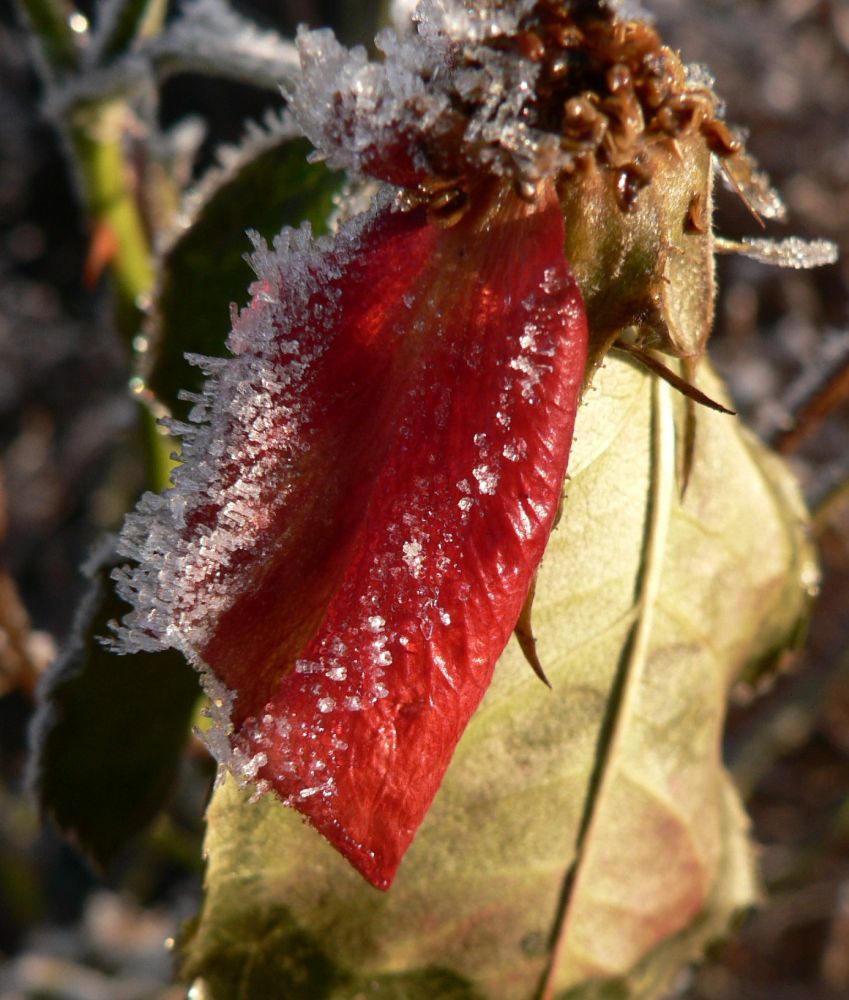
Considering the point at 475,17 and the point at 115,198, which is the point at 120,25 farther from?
the point at 475,17

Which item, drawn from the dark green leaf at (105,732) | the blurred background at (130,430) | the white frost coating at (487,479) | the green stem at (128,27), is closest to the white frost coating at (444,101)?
the white frost coating at (487,479)

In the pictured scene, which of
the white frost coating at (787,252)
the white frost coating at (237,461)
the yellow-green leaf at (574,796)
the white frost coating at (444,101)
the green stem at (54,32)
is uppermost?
the green stem at (54,32)

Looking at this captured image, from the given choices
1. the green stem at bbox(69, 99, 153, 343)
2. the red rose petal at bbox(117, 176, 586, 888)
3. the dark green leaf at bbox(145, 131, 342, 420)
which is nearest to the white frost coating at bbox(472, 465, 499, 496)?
→ the red rose petal at bbox(117, 176, 586, 888)

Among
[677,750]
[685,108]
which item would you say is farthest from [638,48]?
[677,750]

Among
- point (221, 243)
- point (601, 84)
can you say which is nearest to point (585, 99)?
point (601, 84)

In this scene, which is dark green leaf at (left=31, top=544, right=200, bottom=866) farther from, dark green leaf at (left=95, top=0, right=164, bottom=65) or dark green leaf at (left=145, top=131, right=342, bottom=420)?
dark green leaf at (left=95, top=0, right=164, bottom=65)

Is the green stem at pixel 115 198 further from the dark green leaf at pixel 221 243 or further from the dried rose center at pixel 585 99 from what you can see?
the dried rose center at pixel 585 99

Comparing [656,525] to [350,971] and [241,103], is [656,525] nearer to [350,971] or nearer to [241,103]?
[350,971]
